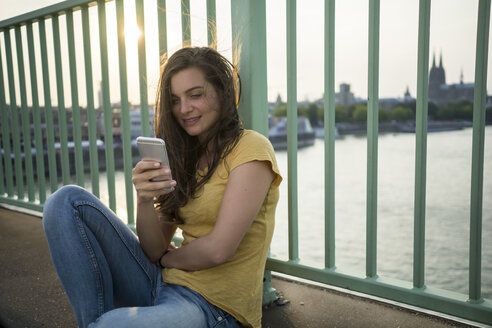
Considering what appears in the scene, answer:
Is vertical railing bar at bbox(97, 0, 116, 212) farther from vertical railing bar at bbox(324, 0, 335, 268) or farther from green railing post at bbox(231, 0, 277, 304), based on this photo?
vertical railing bar at bbox(324, 0, 335, 268)

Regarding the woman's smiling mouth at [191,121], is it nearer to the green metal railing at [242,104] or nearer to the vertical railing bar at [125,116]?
the green metal railing at [242,104]

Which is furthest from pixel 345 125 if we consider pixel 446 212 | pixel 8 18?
pixel 8 18

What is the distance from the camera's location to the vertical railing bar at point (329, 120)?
4.46 feet

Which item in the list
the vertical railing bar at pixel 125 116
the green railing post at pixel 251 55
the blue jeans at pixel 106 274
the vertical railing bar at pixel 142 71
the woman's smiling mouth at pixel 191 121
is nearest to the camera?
the blue jeans at pixel 106 274

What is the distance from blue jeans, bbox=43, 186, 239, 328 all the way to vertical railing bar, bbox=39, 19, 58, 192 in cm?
141

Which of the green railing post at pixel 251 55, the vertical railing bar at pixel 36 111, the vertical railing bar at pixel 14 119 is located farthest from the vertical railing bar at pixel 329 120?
the vertical railing bar at pixel 14 119

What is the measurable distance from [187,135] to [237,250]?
0.42 metres

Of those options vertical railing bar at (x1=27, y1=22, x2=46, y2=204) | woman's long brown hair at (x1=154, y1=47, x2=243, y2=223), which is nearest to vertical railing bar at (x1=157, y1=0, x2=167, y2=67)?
woman's long brown hair at (x1=154, y1=47, x2=243, y2=223)

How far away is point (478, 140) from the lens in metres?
1.12

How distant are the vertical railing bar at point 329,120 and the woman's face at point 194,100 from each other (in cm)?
40

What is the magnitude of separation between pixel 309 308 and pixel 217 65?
95 cm

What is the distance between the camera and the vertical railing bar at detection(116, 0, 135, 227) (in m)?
1.97

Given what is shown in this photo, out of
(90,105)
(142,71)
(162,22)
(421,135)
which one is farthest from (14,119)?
(421,135)

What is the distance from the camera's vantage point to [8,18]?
2.55 metres
